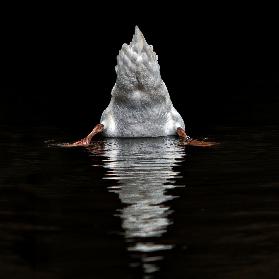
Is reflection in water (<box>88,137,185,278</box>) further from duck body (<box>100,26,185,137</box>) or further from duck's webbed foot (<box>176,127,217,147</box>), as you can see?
duck body (<box>100,26,185,137</box>)

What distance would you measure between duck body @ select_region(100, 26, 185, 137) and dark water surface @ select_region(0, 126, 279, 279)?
1708 mm

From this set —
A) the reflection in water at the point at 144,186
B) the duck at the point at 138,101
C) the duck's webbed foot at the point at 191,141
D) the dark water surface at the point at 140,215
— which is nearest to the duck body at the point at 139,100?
the duck at the point at 138,101

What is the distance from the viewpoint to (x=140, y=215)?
12.1ft

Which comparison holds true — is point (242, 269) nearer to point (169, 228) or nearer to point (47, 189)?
point (169, 228)

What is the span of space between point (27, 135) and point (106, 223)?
503cm

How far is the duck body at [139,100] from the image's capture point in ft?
26.7

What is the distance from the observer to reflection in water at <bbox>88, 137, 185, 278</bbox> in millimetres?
3086

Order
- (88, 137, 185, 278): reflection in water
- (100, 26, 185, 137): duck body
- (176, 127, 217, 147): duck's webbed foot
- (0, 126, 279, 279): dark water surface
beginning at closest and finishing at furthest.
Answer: (0, 126, 279, 279): dark water surface
(88, 137, 185, 278): reflection in water
(176, 127, 217, 147): duck's webbed foot
(100, 26, 185, 137): duck body

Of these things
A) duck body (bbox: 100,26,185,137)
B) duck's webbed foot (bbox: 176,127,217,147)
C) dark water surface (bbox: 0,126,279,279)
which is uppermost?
duck body (bbox: 100,26,185,137)

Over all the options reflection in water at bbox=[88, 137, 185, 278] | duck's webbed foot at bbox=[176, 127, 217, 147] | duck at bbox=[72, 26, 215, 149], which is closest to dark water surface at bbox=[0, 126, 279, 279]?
reflection in water at bbox=[88, 137, 185, 278]

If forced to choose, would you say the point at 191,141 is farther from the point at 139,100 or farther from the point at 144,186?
the point at 144,186

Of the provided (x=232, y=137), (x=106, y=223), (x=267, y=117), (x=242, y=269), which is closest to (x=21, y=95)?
(x=267, y=117)

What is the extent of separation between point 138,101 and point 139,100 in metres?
0.02

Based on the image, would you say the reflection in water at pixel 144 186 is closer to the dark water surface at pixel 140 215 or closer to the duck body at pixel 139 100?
the dark water surface at pixel 140 215
